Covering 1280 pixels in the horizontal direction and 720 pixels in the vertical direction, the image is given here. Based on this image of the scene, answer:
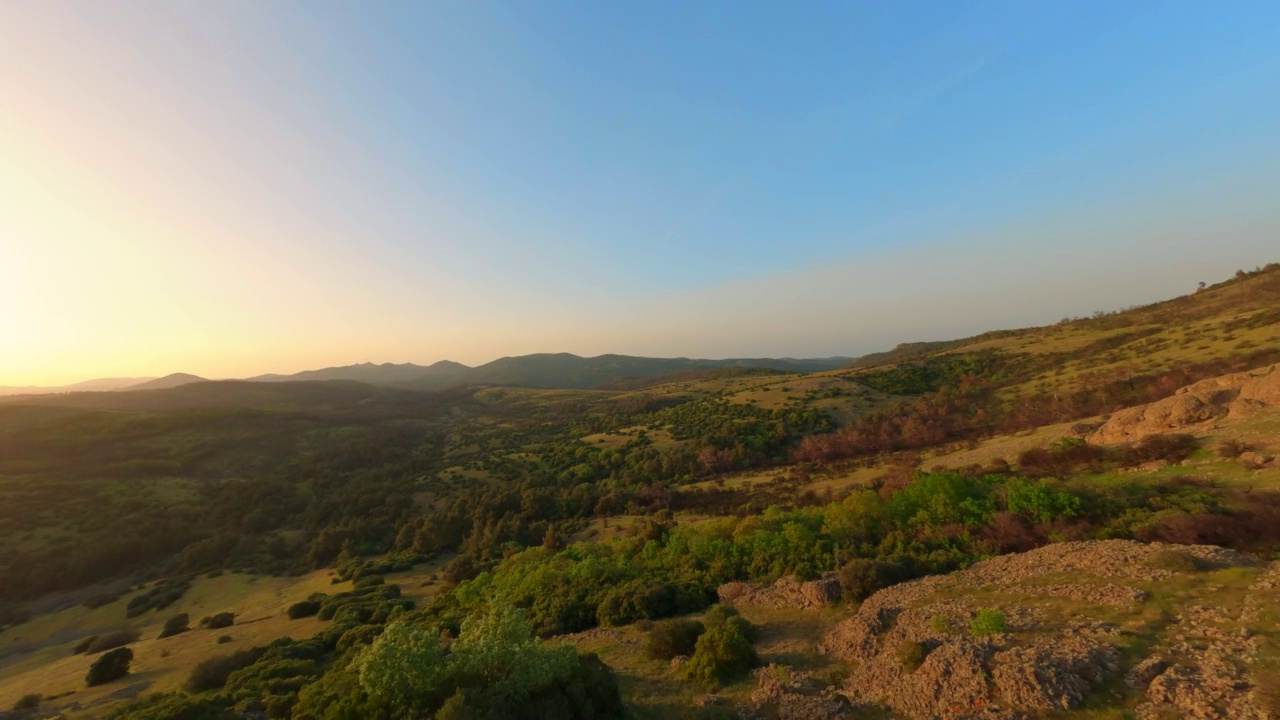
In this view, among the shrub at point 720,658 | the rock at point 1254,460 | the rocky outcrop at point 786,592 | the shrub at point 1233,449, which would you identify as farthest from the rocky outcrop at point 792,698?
the shrub at point 1233,449

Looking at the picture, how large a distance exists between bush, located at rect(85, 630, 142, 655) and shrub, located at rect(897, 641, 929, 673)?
3146cm

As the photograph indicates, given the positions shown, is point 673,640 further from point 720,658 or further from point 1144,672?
point 1144,672

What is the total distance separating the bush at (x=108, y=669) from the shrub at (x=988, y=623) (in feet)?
88.8

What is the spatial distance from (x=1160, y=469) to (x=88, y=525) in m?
66.0

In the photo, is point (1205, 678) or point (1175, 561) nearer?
point (1205, 678)

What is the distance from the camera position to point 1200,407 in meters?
20.3

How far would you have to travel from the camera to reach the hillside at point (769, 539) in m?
9.44

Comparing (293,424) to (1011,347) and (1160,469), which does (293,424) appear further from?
(1011,347)

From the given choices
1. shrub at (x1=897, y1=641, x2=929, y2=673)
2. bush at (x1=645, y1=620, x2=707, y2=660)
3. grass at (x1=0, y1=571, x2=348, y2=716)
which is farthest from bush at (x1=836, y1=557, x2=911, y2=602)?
grass at (x1=0, y1=571, x2=348, y2=716)

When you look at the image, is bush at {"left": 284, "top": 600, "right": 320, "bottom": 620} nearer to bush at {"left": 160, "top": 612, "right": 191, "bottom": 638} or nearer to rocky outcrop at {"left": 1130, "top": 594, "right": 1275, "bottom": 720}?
bush at {"left": 160, "top": 612, "right": 191, "bottom": 638}

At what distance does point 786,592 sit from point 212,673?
18226 millimetres

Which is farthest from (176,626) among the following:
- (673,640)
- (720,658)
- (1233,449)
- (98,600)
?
(1233,449)

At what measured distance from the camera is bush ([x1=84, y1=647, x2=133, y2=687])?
56.0 feet

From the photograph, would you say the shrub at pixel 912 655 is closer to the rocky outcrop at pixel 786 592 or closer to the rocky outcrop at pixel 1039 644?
the rocky outcrop at pixel 1039 644
